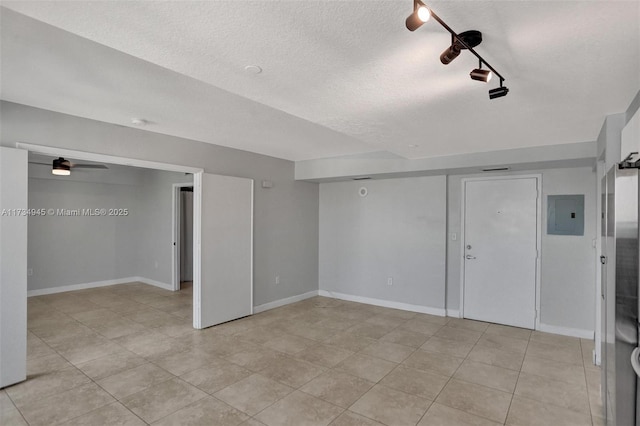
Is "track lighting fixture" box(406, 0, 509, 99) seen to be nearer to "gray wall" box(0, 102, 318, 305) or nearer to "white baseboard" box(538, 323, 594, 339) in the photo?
"gray wall" box(0, 102, 318, 305)

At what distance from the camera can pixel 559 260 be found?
4.31 m

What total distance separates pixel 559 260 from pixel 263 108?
13.7ft

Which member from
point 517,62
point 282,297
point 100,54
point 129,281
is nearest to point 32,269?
point 129,281

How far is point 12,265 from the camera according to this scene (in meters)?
2.88

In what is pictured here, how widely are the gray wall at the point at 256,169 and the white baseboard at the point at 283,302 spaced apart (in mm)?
71

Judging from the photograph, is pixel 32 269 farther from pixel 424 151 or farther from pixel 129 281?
pixel 424 151

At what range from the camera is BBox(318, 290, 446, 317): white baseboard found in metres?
5.13

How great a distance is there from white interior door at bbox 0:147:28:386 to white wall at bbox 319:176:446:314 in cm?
436

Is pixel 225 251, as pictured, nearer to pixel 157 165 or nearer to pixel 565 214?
pixel 157 165

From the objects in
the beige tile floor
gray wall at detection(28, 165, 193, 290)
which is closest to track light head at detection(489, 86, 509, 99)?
the beige tile floor

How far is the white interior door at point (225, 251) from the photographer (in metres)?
4.38

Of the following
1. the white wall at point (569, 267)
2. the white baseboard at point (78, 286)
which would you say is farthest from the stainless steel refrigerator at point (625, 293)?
the white baseboard at point (78, 286)

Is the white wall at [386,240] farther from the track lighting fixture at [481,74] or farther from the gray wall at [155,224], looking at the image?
the track lighting fixture at [481,74]

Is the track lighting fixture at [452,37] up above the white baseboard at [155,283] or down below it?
above
